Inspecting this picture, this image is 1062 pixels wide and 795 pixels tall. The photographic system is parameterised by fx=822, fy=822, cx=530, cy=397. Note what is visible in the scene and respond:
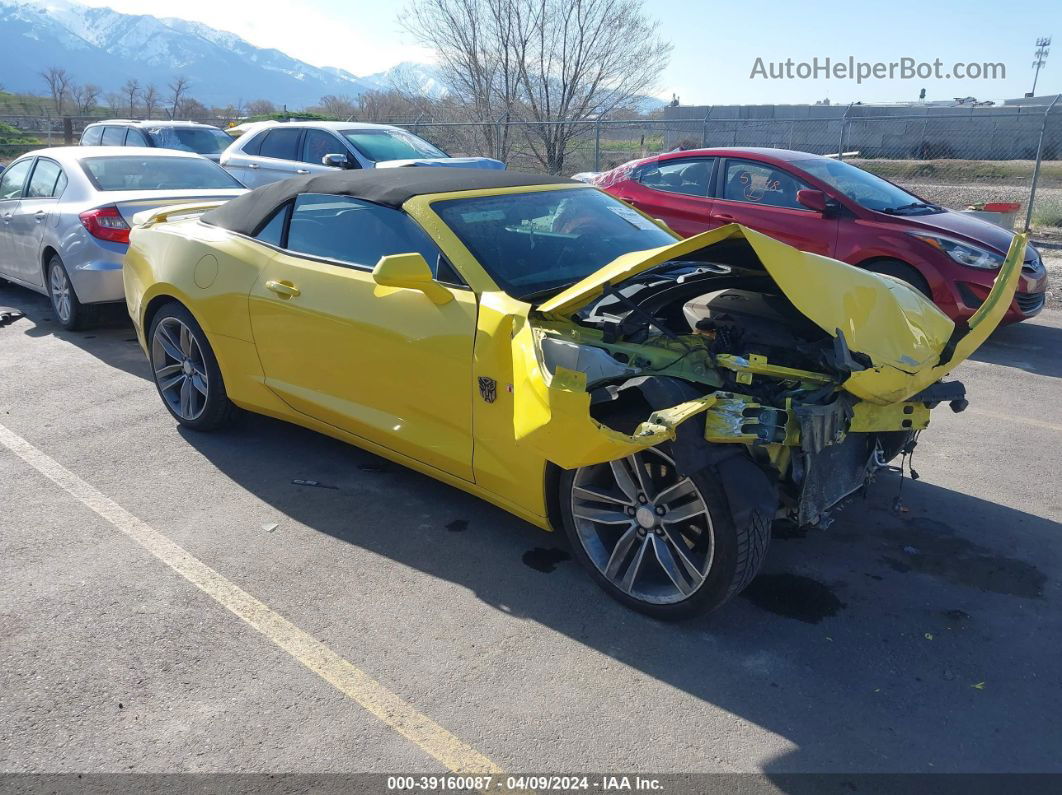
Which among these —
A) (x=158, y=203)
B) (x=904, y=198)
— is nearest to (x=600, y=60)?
(x=904, y=198)

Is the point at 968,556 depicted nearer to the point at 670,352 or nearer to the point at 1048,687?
the point at 1048,687

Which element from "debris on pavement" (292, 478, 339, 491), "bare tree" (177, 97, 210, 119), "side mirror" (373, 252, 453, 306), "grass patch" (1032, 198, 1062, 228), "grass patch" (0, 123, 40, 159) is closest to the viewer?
"side mirror" (373, 252, 453, 306)

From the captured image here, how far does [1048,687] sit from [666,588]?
4.44 ft

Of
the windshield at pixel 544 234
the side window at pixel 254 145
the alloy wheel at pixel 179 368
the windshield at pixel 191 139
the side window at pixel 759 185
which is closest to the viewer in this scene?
the windshield at pixel 544 234

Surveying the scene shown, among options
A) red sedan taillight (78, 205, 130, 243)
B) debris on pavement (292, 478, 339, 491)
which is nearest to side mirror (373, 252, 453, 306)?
debris on pavement (292, 478, 339, 491)

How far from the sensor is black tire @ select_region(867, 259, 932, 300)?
6984mm

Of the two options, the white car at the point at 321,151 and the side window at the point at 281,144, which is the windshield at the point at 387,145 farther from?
the side window at the point at 281,144

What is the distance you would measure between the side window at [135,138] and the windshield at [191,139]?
12cm

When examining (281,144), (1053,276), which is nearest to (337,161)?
(281,144)

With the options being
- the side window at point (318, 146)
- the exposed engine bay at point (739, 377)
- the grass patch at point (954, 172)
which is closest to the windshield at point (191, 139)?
the side window at point (318, 146)

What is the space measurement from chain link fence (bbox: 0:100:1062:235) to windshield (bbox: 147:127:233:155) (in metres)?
4.44

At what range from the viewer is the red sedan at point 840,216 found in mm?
6875

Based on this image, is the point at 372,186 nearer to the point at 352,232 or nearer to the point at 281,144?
the point at 352,232

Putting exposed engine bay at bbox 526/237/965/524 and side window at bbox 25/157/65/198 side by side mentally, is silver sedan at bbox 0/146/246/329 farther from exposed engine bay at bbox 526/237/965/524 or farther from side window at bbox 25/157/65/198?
exposed engine bay at bbox 526/237/965/524
